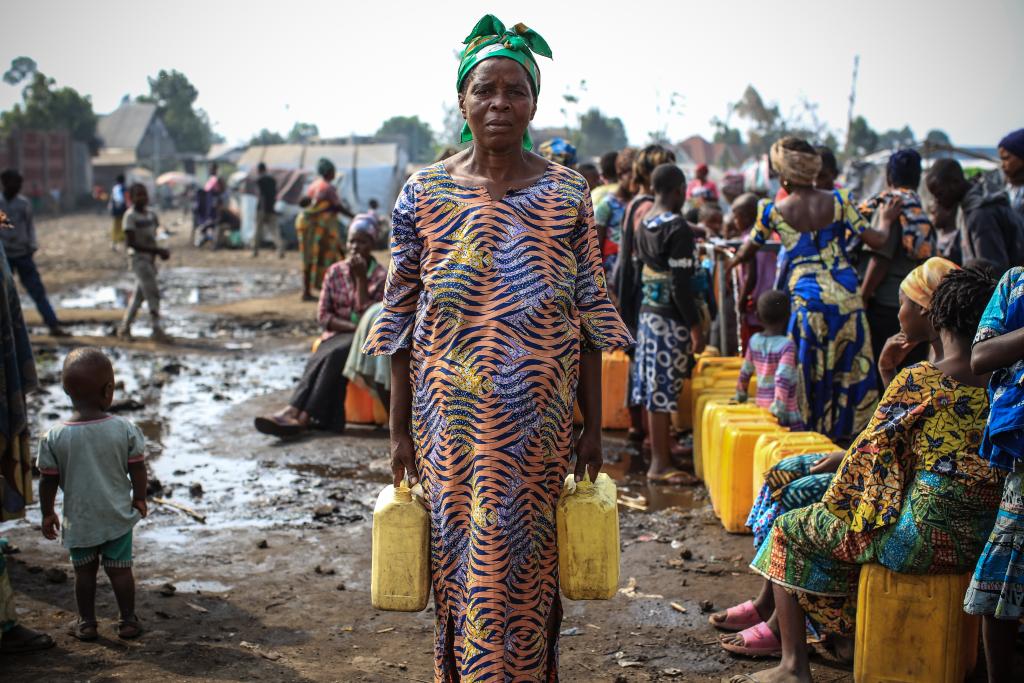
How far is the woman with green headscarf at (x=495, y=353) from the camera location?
289 centimetres

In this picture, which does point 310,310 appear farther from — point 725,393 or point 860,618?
point 860,618

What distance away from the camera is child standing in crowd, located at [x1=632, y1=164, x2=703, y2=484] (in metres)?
6.73

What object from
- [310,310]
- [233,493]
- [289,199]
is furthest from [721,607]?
[289,199]

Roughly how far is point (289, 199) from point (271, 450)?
21.5m

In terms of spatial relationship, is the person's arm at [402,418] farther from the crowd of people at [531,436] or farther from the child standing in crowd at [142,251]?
the child standing in crowd at [142,251]

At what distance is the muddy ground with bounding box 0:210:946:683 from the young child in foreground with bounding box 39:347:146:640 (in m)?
0.25

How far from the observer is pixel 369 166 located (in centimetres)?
3288

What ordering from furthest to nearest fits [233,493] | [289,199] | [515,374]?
[289,199] → [233,493] → [515,374]

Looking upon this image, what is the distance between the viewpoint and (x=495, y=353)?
2.89 meters

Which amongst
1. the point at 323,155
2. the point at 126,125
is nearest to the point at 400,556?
the point at 323,155

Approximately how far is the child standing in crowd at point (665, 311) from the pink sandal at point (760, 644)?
102 inches

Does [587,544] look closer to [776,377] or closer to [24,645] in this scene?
[24,645]

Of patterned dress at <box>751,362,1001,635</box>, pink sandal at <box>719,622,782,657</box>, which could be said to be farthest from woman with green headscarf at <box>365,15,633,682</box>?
pink sandal at <box>719,622,782,657</box>

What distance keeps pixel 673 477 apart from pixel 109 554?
3862 millimetres
